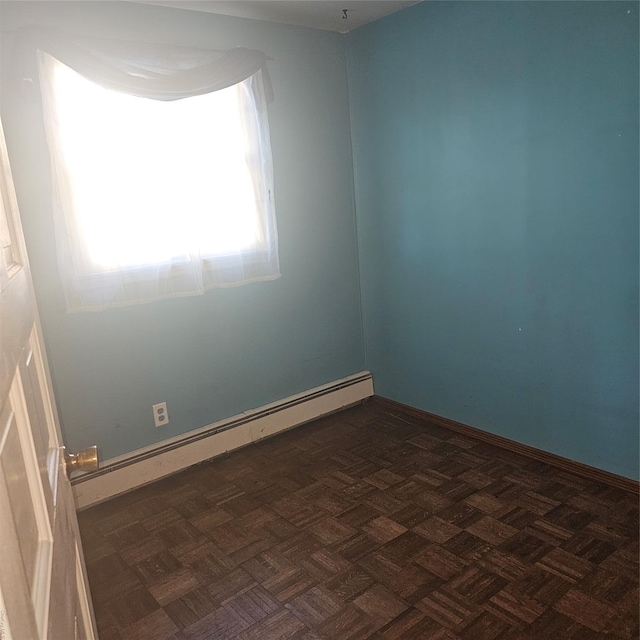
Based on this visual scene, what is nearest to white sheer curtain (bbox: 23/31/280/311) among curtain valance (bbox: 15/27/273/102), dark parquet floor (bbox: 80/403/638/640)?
curtain valance (bbox: 15/27/273/102)

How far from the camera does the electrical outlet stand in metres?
2.80

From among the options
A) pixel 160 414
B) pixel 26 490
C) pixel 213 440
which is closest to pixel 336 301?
pixel 213 440

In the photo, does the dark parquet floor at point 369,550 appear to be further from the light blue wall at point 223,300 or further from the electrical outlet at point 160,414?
the light blue wall at point 223,300

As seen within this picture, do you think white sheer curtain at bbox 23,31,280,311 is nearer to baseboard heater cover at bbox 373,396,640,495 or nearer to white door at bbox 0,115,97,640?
baseboard heater cover at bbox 373,396,640,495

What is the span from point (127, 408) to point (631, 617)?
7.02 ft

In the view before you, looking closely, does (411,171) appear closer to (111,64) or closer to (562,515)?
(111,64)

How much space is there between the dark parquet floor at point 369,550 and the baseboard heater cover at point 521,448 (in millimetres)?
44

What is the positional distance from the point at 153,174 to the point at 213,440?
1336 mm

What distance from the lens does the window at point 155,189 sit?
2426 millimetres

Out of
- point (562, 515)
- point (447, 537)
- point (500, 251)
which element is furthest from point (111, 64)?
point (562, 515)

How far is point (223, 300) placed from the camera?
9.74 ft

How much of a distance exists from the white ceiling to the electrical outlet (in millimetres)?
1841

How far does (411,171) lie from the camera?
307 cm

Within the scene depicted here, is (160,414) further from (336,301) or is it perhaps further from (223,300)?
(336,301)
